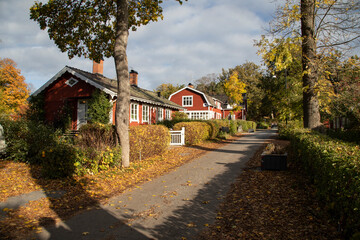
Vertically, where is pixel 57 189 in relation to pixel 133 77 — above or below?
below

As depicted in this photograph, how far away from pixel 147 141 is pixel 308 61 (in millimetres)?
8774

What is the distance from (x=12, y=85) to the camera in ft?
155

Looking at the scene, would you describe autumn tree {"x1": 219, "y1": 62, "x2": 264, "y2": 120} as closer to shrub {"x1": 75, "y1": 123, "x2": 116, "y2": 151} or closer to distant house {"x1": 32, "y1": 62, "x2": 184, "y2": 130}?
distant house {"x1": 32, "y1": 62, "x2": 184, "y2": 130}

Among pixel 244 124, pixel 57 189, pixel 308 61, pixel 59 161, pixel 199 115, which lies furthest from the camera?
pixel 244 124

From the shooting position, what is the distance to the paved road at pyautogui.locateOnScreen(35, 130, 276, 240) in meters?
4.21

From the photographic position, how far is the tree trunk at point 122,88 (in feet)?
30.3

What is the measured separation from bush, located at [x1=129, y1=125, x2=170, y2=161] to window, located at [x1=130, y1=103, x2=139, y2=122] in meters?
6.86

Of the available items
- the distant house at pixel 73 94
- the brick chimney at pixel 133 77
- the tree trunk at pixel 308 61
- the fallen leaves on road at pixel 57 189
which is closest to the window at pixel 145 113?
the distant house at pixel 73 94

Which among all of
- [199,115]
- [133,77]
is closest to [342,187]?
[133,77]

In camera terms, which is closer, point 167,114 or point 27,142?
point 27,142

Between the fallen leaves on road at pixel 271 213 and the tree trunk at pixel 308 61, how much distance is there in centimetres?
600

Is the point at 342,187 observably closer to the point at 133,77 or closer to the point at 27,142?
the point at 27,142

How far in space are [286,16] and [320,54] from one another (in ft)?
8.41

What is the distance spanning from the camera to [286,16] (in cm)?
1227
